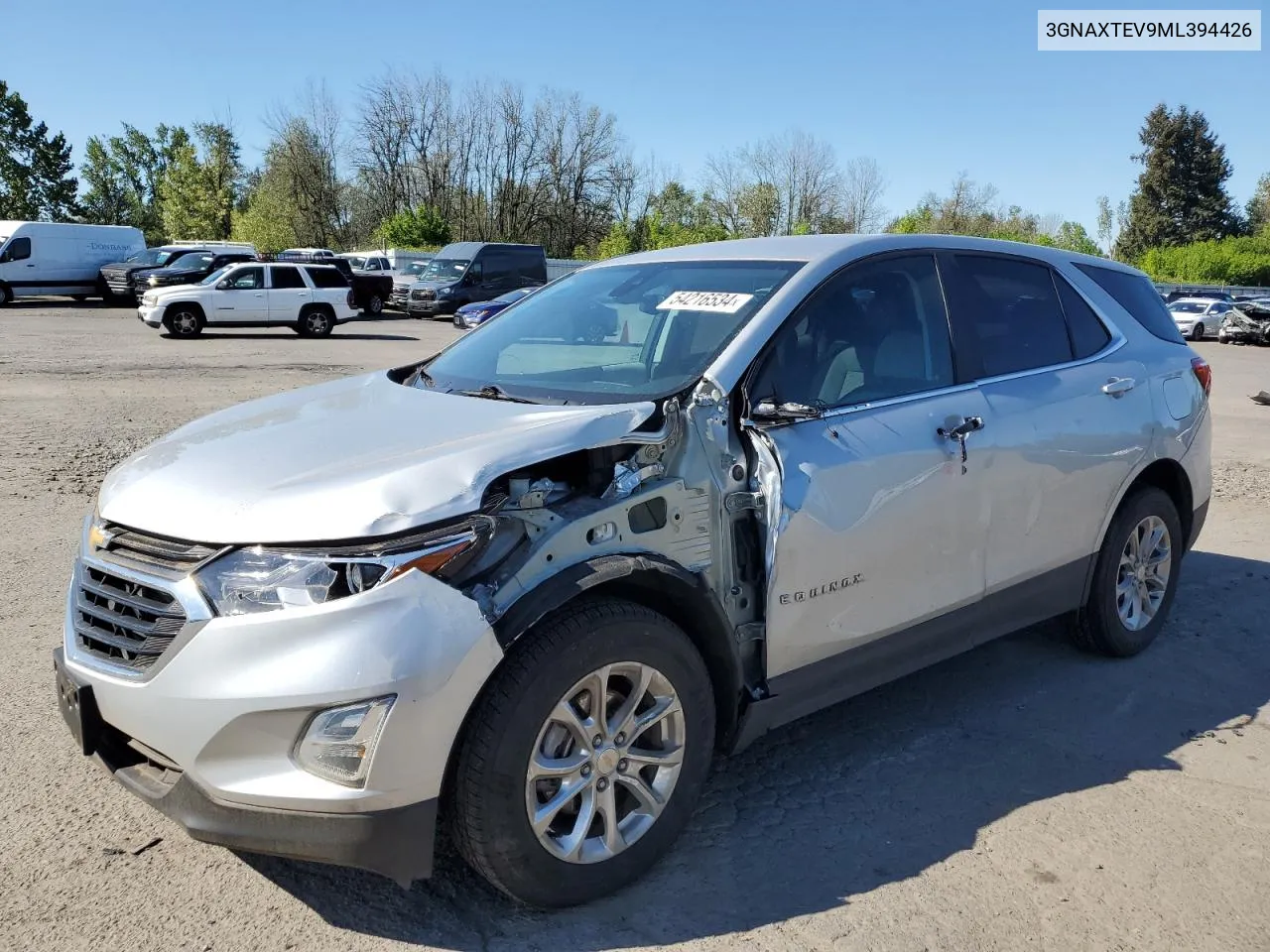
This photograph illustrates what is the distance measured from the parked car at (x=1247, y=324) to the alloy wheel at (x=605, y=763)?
37.3 meters

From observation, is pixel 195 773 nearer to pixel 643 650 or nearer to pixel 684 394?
pixel 643 650

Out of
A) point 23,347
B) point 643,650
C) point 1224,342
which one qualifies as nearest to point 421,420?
point 643,650

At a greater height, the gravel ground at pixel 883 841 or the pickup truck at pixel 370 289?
the pickup truck at pixel 370 289

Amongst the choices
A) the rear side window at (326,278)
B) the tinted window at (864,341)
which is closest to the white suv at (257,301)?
the rear side window at (326,278)

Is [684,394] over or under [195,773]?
over

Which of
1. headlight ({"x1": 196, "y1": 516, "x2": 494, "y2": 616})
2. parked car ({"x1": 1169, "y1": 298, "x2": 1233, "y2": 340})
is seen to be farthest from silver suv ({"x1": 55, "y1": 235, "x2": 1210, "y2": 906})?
parked car ({"x1": 1169, "y1": 298, "x2": 1233, "y2": 340})

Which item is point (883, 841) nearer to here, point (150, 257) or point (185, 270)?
point (185, 270)

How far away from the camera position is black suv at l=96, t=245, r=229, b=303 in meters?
31.7

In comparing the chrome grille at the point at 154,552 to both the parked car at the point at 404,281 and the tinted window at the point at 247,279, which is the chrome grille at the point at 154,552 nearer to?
the tinted window at the point at 247,279

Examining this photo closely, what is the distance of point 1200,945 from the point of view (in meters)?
2.68

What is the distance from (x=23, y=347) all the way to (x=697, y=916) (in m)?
19.8

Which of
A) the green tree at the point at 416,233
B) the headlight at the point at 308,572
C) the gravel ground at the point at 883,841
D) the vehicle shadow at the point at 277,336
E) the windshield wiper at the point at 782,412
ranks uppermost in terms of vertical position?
the green tree at the point at 416,233

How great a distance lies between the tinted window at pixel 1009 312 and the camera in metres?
3.94

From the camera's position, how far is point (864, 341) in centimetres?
358
